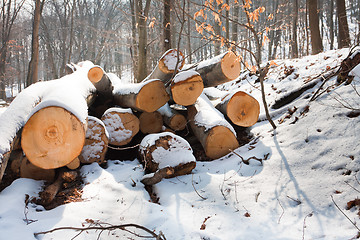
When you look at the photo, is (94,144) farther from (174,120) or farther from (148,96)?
(174,120)

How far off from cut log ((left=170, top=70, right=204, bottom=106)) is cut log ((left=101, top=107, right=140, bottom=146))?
887 mm

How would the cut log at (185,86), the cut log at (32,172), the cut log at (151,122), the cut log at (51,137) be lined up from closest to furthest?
1. the cut log at (51,137)
2. the cut log at (32,172)
3. the cut log at (185,86)
4. the cut log at (151,122)

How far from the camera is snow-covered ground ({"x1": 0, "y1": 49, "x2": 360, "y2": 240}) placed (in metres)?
1.94

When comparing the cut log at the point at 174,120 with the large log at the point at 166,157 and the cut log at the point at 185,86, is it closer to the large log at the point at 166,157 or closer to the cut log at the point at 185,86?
the cut log at the point at 185,86

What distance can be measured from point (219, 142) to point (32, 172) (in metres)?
2.65

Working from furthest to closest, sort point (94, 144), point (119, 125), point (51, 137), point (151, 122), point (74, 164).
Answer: point (151, 122), point (119, 125), point (94, 144), point (74, 164), point (51, 137)

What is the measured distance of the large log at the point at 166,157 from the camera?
9.64ft

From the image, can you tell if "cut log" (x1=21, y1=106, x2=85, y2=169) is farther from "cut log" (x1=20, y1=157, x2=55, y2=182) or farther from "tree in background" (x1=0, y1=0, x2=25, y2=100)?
"tree in background" (x1=0, y1=0, x2=25, y2=100)

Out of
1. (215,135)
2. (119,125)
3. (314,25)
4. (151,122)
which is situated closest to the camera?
(215,135)

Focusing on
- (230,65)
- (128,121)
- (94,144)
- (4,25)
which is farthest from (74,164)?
(4,25)

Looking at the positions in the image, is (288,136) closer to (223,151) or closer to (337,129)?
(337,129)

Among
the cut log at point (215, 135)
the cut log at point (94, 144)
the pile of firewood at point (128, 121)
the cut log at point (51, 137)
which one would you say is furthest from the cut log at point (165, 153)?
the cut log at point (51, 137)

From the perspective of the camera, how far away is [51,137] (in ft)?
7.70

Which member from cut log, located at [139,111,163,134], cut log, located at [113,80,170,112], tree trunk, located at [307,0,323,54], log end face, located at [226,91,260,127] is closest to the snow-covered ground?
log end face, located at [226,91,260,127]
